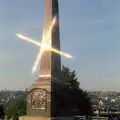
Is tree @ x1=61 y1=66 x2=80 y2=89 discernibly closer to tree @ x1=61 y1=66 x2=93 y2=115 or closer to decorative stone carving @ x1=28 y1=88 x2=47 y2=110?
tree @ x1=61 y1=66 x2=93 y2=115

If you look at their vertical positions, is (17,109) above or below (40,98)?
above

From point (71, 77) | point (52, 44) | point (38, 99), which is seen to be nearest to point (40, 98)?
point (38, 99)

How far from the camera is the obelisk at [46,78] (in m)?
32.2

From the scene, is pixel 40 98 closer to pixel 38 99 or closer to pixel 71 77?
pixel 38 99

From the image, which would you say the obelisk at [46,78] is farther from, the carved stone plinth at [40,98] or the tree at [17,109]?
the tree at [17,109]

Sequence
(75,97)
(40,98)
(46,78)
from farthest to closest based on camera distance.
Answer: (75,97) < (46,78) < (40,98)

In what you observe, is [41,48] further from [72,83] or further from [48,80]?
[72,83]

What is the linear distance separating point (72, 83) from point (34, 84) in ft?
53.5

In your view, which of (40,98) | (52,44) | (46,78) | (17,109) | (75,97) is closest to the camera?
(40,98)

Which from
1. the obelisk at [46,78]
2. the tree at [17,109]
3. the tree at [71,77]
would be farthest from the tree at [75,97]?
the tree at [17,109]

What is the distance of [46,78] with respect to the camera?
3300 cm

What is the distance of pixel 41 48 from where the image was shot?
34.2 m

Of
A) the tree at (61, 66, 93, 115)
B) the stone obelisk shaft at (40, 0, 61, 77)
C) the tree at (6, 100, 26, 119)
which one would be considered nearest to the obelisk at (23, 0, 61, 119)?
the stone obelisk shaft at (40, 0, 61, 77)

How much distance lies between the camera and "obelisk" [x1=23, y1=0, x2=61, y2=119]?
3225cm
